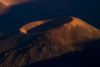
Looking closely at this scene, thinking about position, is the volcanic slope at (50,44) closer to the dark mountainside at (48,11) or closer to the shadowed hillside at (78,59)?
the shadowed hillside at (78,59)

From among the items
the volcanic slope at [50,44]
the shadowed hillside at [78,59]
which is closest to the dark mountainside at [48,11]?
the volcanic slope at [50,44]

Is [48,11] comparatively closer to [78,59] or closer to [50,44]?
[50,44]

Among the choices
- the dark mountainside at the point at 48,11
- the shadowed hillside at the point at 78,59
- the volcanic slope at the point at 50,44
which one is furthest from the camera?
the dark mountainside at the point at 48,11

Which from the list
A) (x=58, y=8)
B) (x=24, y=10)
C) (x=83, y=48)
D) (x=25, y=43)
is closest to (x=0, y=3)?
(x=24, y=10)

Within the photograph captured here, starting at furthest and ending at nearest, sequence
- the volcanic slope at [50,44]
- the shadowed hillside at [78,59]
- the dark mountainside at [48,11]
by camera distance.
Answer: the dark mountainside at [48,11]
the volcanic slope at [50,44]
the shadowed hillside at [78,59]

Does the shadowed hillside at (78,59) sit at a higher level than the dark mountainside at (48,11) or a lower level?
lower

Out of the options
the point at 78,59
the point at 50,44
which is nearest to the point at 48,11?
the point at 50,44
